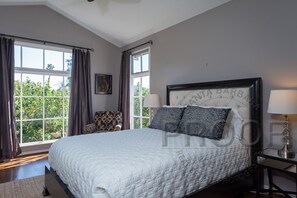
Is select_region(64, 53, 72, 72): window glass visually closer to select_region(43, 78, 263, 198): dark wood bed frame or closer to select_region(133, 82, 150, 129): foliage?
select_region(133, 82, 150, 129): foliage

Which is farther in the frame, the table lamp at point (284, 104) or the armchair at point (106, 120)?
the armchair at point (106, 120)

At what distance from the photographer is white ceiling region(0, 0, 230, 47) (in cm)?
323

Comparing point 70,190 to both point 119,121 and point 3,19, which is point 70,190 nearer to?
point 119,121

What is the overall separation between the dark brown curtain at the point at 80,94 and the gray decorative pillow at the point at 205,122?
268 centimetres

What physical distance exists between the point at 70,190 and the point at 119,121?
286cm

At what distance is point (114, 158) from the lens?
157 cm

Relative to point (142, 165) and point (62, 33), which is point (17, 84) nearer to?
point (62, 33)

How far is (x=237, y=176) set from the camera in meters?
2.14

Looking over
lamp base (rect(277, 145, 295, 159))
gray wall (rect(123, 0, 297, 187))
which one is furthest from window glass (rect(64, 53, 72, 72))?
lamp base (rect(277, 145, 295, 159))

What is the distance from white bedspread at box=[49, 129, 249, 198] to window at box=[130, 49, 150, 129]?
2.34m

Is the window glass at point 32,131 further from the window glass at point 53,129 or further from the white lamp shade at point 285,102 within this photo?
the white lamp shade at point 285,102

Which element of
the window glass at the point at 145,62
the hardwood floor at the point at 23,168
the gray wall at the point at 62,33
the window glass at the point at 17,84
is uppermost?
the gray wall at the point at 62,33

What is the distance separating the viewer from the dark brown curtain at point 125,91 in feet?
15.5

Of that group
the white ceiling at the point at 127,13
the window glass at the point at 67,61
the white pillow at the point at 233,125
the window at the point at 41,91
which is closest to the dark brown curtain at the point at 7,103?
the window at the point at 41,91
